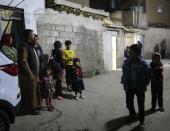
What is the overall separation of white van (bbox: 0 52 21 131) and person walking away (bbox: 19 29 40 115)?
2.18 metres

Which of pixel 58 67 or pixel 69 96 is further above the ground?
pixel 58 67

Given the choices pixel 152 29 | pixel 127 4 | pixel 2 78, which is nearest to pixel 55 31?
pixel 2 78

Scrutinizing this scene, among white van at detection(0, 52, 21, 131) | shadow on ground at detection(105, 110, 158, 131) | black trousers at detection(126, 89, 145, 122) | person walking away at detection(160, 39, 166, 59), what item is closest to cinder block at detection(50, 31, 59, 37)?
shadow on ground at detection(105, 110, 158, 131)

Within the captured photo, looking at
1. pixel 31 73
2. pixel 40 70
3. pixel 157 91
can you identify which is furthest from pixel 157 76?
pixel 31 73

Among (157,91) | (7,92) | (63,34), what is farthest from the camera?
(63,34)

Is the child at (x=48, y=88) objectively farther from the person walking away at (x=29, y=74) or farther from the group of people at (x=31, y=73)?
the person walking away at (x=29, y=74)

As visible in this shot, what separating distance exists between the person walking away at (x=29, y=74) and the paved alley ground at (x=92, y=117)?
14.4 inches

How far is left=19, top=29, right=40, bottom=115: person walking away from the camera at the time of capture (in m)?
10.2

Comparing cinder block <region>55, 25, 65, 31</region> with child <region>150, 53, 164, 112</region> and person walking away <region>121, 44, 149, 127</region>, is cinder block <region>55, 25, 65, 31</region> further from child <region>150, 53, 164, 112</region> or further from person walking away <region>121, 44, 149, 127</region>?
person walking away <region>121, 44, 149, 127</region>

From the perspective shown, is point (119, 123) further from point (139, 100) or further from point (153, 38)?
point (153, 38)

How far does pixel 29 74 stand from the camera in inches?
400

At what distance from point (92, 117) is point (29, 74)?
1867mm

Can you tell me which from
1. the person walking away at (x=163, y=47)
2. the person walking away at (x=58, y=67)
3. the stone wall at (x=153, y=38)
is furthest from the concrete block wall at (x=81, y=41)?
the person walking away at (x=163, y=47)

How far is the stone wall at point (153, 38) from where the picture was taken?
38.0 metres
